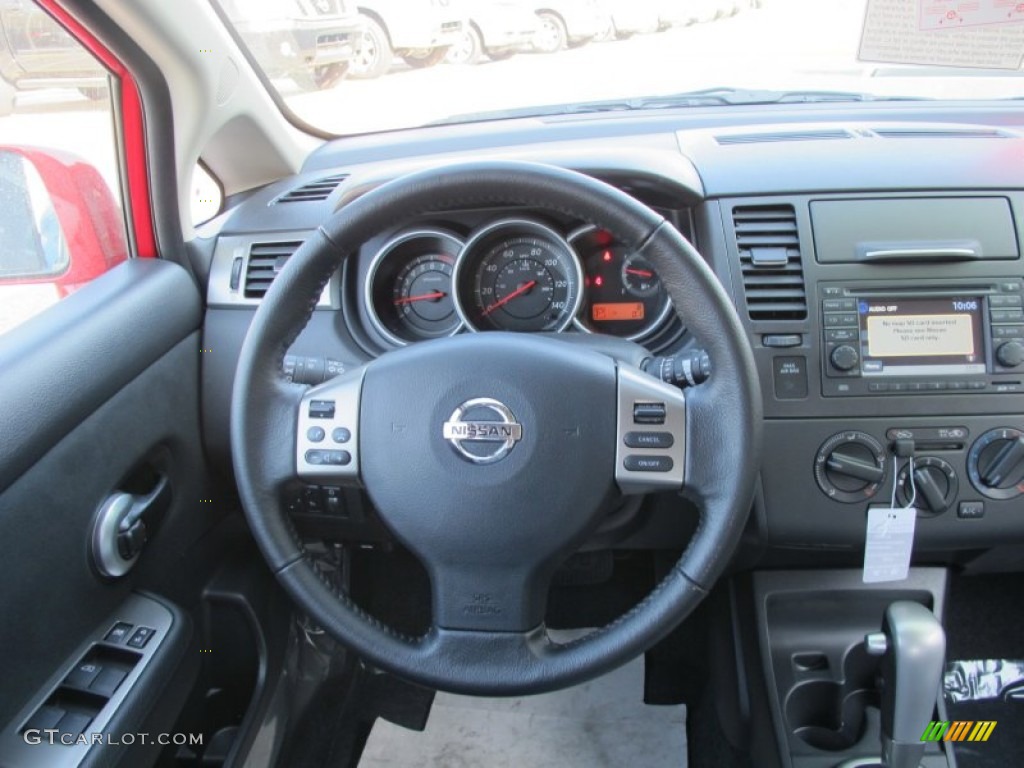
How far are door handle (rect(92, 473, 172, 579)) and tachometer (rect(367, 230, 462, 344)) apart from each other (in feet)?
1.78

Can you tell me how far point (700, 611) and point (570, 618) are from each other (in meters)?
0.35

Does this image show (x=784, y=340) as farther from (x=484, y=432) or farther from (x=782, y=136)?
(x=484, y=432)

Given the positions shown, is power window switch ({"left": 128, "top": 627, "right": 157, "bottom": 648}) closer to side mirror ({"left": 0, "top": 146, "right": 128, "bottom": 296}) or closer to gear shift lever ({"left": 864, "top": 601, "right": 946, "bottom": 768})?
side mirror ({"left": 0, "top": 146, "right": 128, "bottom": 296})

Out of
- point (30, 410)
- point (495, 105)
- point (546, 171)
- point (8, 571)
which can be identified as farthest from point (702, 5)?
point (8, 571)

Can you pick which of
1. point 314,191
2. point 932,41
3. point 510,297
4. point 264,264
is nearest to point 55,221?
point 264,264

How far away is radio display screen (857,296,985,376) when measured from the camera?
1.57m

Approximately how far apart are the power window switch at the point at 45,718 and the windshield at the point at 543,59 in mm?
1425

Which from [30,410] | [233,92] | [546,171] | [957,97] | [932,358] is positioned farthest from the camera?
[957,97]

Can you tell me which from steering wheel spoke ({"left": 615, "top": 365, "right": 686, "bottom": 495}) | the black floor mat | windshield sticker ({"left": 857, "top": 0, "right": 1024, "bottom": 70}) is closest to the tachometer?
steering wheel spoke ({"left": 615, "top": 365, "right": 686, "bottom": 495})

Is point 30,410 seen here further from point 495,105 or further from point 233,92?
point 495,105

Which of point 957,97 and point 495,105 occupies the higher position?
point 495,105

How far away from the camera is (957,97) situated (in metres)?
2.09

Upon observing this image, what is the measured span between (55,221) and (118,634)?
0.83m

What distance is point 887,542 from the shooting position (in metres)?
1.58
